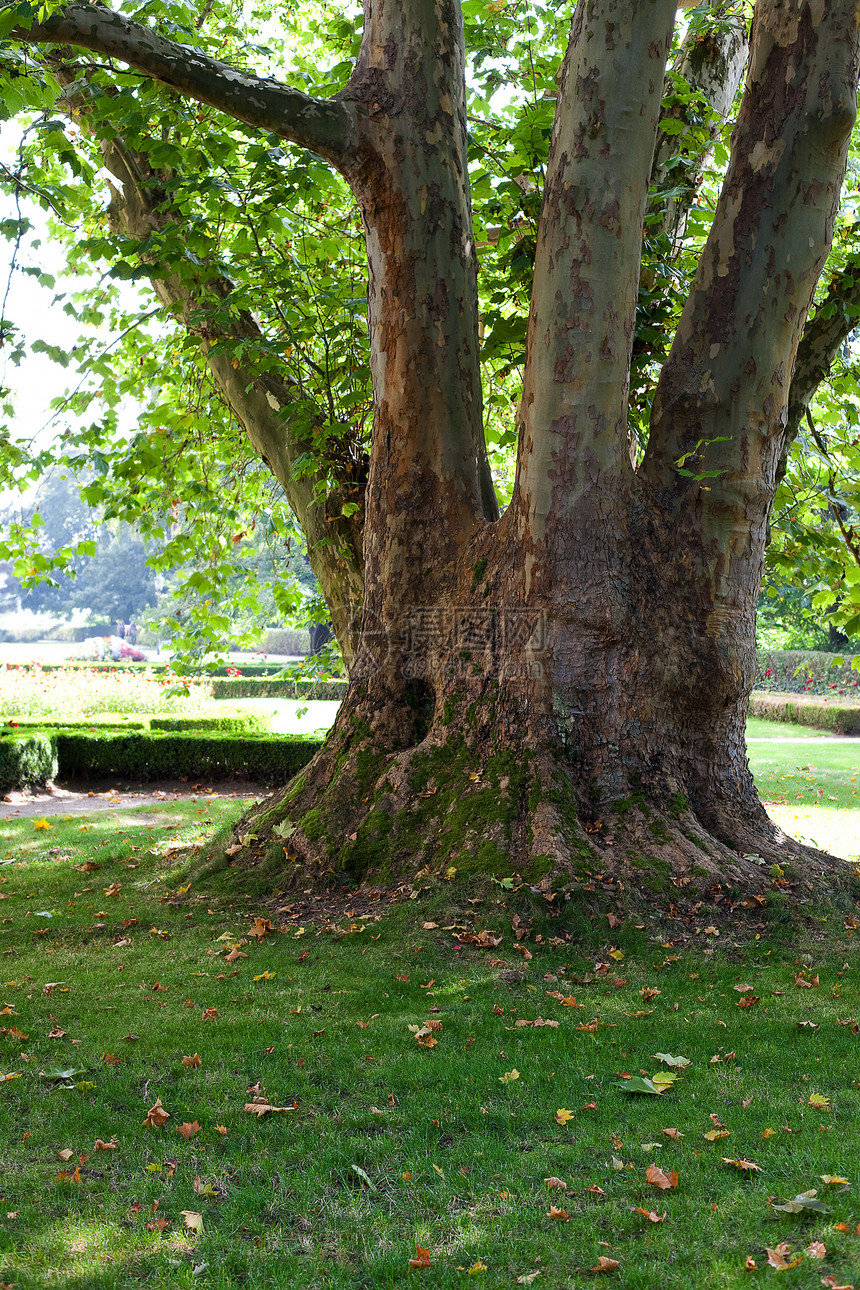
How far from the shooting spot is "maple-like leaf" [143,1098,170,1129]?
115 inches

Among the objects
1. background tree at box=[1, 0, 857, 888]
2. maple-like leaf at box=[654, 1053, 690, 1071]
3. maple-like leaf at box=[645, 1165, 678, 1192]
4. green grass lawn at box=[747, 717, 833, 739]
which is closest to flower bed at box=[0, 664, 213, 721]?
background tree at box=[1, 0, 857, 888]

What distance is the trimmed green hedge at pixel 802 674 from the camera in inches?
1204

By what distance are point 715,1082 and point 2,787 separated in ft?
37.2

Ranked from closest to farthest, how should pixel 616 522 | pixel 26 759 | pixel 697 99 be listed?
pixel 616 522 < pixel 697 99 < pixel 26 759

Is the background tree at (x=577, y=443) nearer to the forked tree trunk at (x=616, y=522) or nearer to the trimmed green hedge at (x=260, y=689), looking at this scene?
the forked tree trunk at (x=616, y=522)

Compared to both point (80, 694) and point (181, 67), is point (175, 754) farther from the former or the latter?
point (181, 67)

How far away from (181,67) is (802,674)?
1213 inches

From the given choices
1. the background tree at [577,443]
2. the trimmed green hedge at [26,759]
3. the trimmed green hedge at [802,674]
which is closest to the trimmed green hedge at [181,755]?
the trimmed green hedge at [26,759]

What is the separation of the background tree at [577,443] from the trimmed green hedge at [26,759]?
7922mm

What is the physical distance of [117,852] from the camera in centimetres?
755

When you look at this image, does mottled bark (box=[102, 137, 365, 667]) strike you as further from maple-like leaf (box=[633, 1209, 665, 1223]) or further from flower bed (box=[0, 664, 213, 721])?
flower bed (box=[0, 664, 213, 721])

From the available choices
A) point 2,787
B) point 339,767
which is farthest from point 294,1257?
point 2,787

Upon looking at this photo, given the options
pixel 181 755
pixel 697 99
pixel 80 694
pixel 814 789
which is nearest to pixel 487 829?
pixel 697 99

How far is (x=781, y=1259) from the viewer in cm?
217
